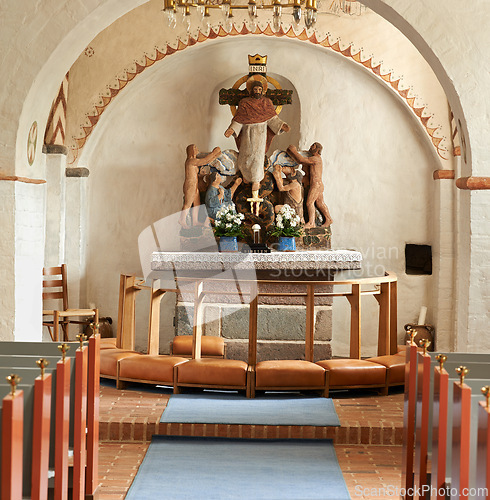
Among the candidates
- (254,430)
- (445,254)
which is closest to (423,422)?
(254,430)

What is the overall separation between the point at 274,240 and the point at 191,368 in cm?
363

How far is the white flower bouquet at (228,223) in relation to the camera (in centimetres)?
962

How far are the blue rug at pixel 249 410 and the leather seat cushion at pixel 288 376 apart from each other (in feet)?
0.46

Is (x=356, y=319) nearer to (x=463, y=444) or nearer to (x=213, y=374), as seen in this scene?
(x=213, y=374)

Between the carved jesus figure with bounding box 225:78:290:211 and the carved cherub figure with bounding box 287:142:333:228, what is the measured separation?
18.4 inches

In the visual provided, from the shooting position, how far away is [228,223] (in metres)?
9.70

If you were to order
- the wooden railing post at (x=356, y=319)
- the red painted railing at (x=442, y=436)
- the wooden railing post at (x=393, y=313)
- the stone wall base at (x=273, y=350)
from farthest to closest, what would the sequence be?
the stone wall base at (x=273, y=350) → the wooden railing post at (x=393, y=313) → the wooden railing post at (x=356, y=319) → the red painted railing at (x=442, y=436)

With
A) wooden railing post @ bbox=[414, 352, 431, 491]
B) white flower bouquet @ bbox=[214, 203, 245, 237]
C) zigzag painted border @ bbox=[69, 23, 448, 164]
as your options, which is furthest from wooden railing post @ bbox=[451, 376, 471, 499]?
zigzag painted border @ bbox=[69, 23, 448, 164]

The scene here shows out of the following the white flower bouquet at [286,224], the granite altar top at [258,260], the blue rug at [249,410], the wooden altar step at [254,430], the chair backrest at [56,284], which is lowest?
→ the wooden altar step at [254,430]

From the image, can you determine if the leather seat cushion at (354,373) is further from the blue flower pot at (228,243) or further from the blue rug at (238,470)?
the blue flower pot at (228,243)

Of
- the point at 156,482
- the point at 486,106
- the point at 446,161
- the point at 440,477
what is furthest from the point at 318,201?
the point at 440,477

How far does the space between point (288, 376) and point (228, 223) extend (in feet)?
11.1

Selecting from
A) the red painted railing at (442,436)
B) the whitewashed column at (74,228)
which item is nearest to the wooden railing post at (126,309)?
the whitewashed column at (74,228)

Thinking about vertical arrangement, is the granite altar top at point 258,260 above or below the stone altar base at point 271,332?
above
